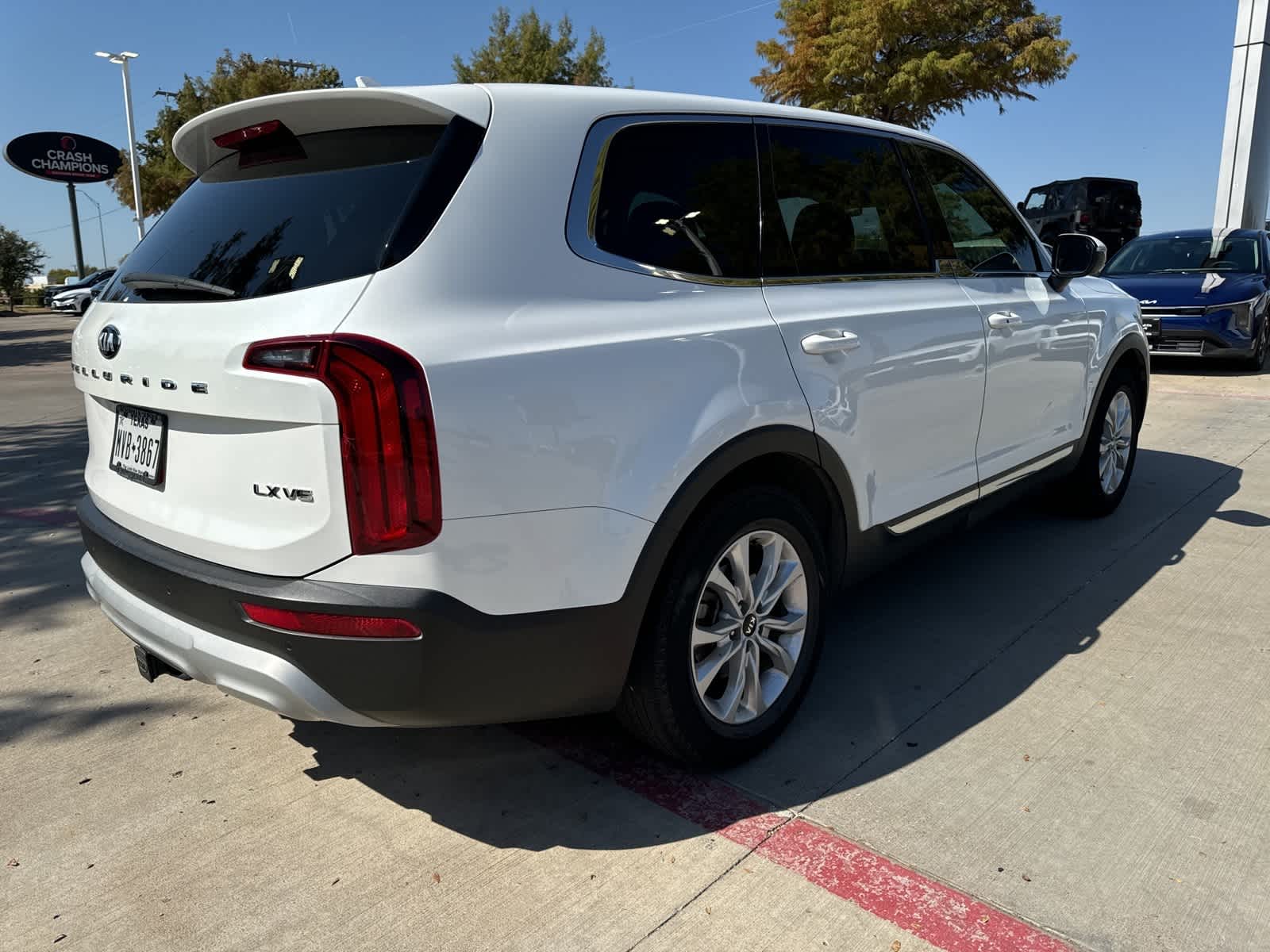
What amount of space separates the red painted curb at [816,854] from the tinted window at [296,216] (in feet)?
5.21

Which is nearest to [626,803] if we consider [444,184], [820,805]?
[820,805]

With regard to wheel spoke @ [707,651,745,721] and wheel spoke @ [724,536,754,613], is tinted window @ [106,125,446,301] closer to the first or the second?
wheel spoke @ [724,536,754,613]

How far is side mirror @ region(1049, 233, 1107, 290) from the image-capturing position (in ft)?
13.5

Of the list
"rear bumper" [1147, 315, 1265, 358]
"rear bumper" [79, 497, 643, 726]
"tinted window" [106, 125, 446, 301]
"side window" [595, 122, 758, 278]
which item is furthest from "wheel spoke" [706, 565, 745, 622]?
"rear bumper" [1147, 315, 1265, 358]

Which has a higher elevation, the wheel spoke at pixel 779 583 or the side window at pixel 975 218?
the side window at pixel 975 218

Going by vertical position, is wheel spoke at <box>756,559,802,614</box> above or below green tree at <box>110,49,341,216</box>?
below

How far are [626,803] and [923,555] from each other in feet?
8.13

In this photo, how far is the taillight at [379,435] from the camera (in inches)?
75.7

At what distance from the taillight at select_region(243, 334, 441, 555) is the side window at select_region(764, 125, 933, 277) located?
126 cm

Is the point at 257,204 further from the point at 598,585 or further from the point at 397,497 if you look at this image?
the point at 598,585

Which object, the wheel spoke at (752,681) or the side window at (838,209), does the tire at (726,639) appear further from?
the side window at (838,209)

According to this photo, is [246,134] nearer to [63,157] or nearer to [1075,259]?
[1075,259]

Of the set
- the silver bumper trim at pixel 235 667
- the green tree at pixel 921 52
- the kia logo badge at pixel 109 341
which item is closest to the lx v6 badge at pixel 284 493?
the silver bumper trim at pixel 235 667

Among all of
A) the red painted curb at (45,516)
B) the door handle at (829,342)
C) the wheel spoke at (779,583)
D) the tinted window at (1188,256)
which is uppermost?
the tinted window at (1188,256)
